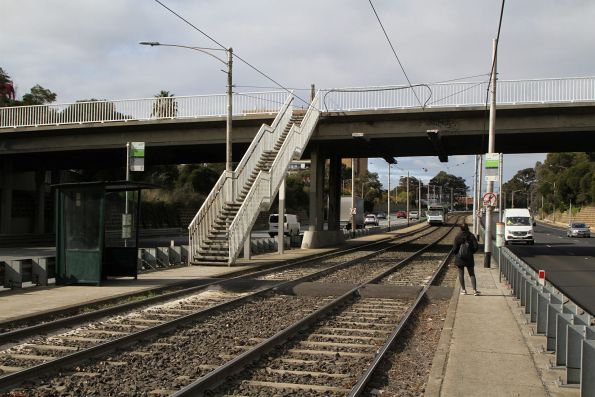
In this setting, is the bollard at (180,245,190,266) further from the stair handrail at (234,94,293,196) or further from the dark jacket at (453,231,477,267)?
the dark jacket at (453,231,477,267)

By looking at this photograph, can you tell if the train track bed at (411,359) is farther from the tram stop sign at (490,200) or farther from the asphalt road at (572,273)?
the tram stop sign at (490,200)

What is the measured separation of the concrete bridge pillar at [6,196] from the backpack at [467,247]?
34771 millimetres

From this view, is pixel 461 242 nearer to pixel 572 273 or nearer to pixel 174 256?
pixel 572 273

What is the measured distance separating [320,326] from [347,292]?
4024 millimetres

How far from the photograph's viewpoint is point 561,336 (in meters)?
7.39

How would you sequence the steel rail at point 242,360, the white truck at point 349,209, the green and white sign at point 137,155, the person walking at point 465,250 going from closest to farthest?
the steel rail at point 242,360, the person walking at point 465,250, the green and white sign at point 137,155, the white truck at point 349,209

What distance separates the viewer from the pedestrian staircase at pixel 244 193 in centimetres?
2258

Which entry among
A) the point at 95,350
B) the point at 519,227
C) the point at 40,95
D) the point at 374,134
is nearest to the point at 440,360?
the point at 95,350

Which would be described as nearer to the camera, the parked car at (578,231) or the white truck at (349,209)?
the parked car at (578,231)

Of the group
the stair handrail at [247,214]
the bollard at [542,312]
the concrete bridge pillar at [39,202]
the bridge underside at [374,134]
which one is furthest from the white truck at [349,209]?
the bollard at [542,312]

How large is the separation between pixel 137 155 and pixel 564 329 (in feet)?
48.6

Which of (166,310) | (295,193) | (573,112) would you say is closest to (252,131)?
(573,112)

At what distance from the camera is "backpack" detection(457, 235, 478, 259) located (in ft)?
46.9

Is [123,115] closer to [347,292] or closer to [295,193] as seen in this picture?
[347,292]
